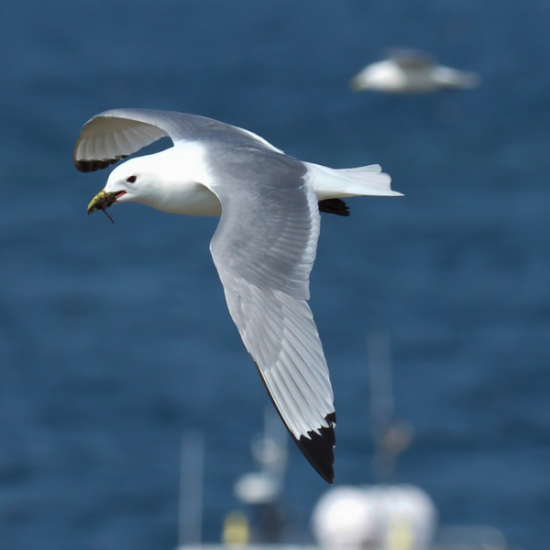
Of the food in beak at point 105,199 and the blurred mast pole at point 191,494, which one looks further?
the blurred mast pole at point 191,494

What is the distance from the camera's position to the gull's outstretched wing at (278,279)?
6.57 m

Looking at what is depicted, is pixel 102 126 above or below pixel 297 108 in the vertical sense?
below

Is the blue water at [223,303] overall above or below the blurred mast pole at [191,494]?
above

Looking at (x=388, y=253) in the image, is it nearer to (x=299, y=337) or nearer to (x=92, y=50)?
(x=92, y=50)

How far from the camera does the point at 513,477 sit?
89.5 ft

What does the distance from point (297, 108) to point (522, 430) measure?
2271 cm

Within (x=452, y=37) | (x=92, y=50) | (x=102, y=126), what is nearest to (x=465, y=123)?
(x=452, y=37)

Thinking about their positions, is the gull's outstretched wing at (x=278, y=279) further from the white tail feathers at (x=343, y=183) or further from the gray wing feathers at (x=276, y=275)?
the white tail feathers at (x=343, y=183)

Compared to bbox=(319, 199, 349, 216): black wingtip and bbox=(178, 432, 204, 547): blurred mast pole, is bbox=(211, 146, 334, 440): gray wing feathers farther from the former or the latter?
bbox=(178, 432, 204, 547): blurred mast pole

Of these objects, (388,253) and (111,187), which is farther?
(388,253)

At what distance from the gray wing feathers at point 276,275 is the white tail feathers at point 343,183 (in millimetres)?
142

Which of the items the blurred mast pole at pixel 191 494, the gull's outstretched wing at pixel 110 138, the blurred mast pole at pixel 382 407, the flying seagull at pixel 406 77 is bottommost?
the blurred mast pole at pixel 191 494

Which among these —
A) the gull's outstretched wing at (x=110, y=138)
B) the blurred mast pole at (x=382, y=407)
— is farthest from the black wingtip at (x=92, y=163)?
the blurred mast pole at (x=382, y=407)

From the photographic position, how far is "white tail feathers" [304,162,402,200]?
7952 mm
